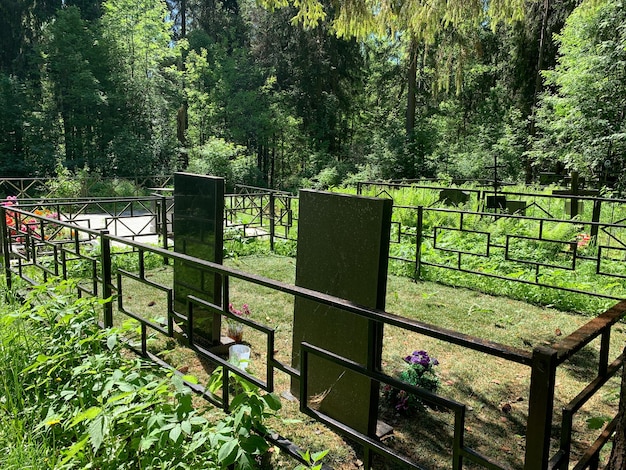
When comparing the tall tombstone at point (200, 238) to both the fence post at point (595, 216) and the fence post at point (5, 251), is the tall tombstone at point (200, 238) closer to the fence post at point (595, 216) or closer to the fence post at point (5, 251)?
the fence post at point (5, 251)

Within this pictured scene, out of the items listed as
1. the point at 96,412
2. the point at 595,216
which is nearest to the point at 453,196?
the point at 595,216

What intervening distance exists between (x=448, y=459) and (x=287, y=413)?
1.11 metres

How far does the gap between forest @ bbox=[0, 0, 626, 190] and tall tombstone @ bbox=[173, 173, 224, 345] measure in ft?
38.4

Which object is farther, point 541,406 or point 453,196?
point 453,196

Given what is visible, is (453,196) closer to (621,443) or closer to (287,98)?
(621,443)

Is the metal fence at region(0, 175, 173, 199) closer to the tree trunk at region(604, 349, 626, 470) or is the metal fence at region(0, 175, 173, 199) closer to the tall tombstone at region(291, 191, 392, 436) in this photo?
the tall tombstone at region(291, 191, 392, 436)

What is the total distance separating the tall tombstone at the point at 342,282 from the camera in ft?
9.51

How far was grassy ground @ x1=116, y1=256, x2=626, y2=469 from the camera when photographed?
3.20 metres

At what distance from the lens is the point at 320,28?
27141 mm

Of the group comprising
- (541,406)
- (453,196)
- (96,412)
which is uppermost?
(453,196)

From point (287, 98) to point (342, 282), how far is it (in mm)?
26879

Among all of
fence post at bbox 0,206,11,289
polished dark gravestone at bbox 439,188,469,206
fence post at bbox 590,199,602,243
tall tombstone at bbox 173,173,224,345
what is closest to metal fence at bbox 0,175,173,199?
polished dark gravestone at bbox 439,188,469,206

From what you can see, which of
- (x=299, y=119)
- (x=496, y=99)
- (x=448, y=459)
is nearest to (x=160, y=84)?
(x=299, y=119)

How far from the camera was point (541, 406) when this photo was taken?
1374mm
